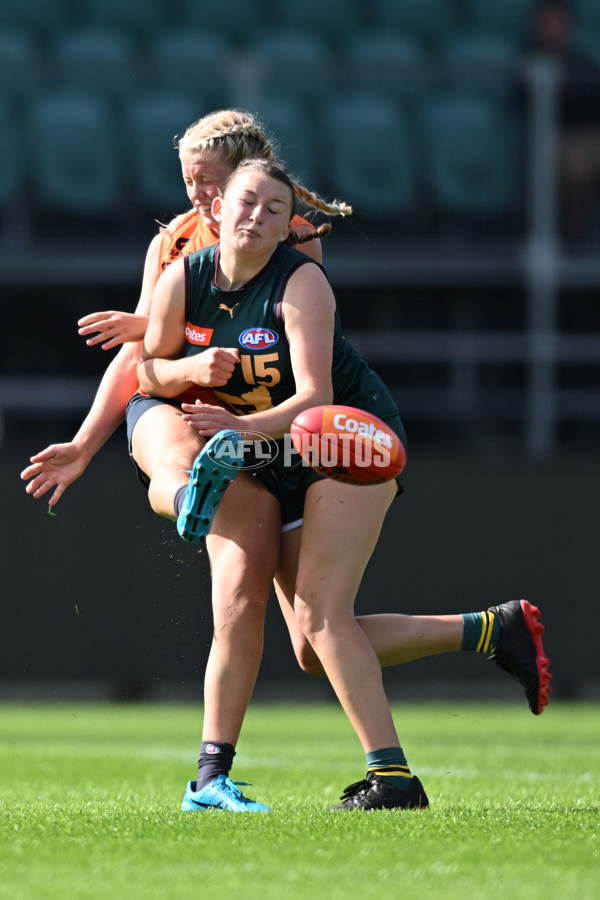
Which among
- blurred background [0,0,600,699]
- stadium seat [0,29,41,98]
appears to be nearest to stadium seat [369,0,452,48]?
blurred background [0,0,600,699]

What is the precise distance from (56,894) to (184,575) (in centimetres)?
188

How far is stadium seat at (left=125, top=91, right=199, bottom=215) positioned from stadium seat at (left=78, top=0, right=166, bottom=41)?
2.05 metres

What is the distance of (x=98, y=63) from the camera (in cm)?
1027

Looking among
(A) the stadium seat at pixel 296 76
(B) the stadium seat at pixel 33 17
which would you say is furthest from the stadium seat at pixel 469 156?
(B) the stadium seat at pixel 33 17

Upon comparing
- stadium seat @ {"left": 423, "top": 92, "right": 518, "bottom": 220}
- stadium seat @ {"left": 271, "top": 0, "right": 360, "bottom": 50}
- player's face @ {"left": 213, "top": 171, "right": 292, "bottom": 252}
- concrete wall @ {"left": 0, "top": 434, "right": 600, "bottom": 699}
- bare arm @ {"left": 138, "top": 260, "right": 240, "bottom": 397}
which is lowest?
concrete wall @ {"left": 0, "top": 434, "right": 600, "bottom": 699}

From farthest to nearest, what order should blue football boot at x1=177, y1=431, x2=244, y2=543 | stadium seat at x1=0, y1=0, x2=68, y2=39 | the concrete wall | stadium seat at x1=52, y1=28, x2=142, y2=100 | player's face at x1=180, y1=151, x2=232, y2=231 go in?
stadium seat at x1=0, y1=0, x2=68, y2=39, stadium seat at x1=52, y1=28, x2=142, y2=100, the concrete wall, player's face at x1=180, y1=151, x2=232, y2=231, blue football boot at x1=177, y1=431, x2=244, y2=543

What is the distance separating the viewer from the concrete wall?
9.12 m

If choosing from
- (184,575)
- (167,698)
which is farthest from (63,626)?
(184,575)

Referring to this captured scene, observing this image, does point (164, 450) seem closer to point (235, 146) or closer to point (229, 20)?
point (235, 146)

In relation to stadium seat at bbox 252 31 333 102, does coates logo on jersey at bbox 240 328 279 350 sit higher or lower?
lower

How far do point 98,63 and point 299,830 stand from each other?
7887 millimetres

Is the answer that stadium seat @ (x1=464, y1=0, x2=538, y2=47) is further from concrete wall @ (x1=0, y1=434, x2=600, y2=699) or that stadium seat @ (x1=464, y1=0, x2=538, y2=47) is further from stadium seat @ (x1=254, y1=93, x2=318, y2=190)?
concrete wall @ (x1=0, y1=434, x2=600, y2=699)

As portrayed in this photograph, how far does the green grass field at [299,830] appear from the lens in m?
2.83

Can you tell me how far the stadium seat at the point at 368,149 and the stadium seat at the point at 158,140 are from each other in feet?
3.52
